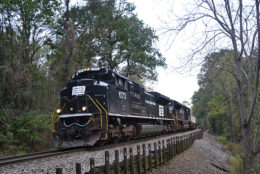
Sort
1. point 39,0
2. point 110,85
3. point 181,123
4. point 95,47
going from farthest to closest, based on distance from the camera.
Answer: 1. point 181,123
2. point 95,47
3. point 39,0
4. point 110,85

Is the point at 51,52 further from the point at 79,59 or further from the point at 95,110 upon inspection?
the point at 95,110

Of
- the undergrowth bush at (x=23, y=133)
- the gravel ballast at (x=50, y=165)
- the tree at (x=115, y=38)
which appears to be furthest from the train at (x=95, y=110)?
the tree at (x=115, y=38)

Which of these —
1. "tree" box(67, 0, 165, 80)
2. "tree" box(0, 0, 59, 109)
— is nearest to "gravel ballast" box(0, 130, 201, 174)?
"tree" box(0, 0, 59, 109)


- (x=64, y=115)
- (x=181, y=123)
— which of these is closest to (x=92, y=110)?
(x=64, y=115)

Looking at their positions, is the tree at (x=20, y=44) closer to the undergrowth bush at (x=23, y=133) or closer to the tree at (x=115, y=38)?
the undergrowth bush at (x=23, y=133)

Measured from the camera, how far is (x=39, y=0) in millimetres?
17344

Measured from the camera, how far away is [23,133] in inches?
527

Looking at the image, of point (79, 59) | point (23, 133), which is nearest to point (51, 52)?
point (79, 59)

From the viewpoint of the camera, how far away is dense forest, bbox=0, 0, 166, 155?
14092mm

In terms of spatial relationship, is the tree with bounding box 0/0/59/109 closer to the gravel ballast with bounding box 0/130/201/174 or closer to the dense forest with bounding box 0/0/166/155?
the dense forest with bounding box 0/0/166/155

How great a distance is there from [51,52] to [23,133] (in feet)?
35.3

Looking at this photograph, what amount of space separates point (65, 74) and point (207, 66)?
13.2m

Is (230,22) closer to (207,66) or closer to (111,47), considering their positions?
(207,66)

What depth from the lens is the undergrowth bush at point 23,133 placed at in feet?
40.9
